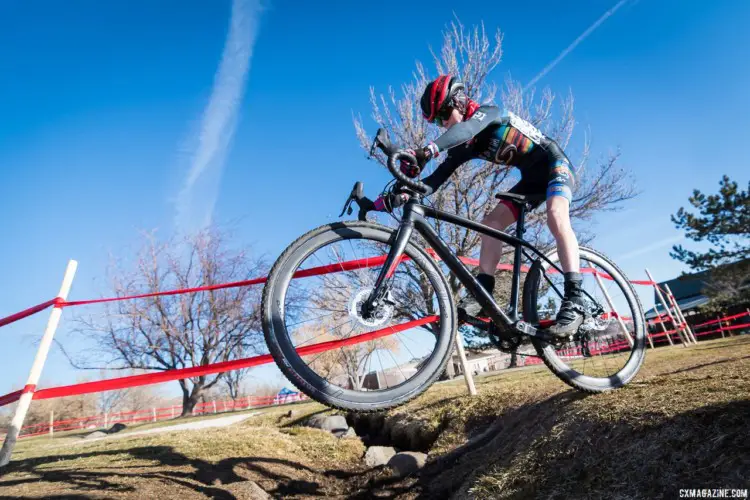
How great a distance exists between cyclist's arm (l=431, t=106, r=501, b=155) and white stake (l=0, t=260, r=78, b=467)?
4696 mm

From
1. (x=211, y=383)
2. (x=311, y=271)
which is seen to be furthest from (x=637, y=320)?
(x=211, y=383)

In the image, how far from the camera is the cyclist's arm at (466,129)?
276cm

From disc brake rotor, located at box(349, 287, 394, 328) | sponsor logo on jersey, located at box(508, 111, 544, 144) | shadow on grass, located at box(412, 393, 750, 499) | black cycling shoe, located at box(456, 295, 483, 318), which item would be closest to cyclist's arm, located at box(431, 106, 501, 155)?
sponsor logo on jersey, located at box(508, 111, 544, 144)

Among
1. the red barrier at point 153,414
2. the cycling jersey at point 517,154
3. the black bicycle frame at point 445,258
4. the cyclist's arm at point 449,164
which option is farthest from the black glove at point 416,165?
the red barrier at point 153,414

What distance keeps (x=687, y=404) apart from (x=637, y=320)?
5.86 feet

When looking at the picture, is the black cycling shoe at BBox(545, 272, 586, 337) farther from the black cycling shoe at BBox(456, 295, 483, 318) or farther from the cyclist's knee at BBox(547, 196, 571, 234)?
the black cycling shoe at BBox(456, 295, 483, 318)

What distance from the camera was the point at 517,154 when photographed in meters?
3.47

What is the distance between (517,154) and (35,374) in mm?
5459

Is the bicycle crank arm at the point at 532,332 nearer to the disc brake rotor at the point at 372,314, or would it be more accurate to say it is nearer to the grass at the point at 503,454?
the grass at the point at 503,454

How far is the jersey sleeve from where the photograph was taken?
2762 mm

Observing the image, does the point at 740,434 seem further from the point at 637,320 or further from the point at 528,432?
the point at 637,320

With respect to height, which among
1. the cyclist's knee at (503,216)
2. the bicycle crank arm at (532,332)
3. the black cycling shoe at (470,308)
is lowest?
the bicycle crank arm at (532,332)

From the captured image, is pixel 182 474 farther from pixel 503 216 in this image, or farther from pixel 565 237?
pixel 565 237

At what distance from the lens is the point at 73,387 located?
4613 millimetres
